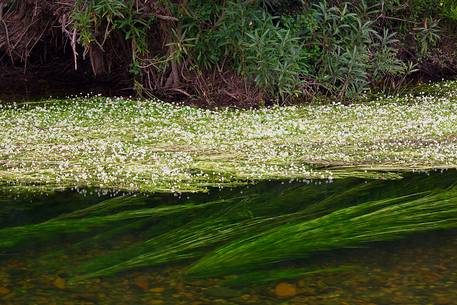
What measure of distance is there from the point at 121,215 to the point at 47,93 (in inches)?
284

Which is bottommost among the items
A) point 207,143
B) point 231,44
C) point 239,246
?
point 239,246

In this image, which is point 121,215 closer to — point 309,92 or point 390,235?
point 390,235

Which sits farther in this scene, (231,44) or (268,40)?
(231,44)

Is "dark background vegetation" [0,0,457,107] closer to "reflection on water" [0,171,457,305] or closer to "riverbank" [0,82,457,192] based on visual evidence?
"riverbank" [0,82,457,192]

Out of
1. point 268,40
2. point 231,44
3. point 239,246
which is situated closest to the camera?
point 239,246

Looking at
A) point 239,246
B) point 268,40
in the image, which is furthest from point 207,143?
point 268,40

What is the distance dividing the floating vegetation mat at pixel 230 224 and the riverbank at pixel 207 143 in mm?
299

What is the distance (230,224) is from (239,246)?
49cm

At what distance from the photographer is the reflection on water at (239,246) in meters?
3.87

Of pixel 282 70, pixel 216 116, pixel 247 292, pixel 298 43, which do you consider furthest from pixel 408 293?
pixel 298 43

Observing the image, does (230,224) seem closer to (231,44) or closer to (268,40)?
(268,40)

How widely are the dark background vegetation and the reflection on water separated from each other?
4.89 metres

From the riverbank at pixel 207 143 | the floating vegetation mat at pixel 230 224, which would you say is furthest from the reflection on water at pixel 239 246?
the riverbank at pixel 207 143

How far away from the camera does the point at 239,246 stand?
4.45 m
